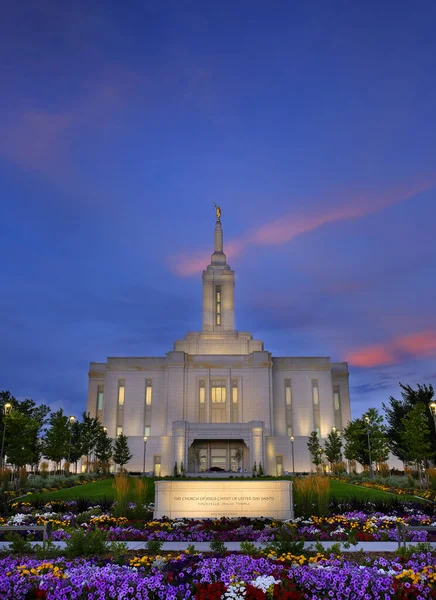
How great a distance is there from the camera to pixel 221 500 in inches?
658

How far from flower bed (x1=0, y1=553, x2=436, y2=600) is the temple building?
50.8 meters

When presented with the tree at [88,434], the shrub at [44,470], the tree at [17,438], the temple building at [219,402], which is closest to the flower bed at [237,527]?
the shrub at [44,470]

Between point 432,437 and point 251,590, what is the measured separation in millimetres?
40102

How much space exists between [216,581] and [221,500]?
938cm

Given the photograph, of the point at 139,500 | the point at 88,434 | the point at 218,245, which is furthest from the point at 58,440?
the point at 218,245

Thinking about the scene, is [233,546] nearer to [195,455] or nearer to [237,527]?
[237,527]

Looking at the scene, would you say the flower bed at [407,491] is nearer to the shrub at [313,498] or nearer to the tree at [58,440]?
the shrub at [313,498]

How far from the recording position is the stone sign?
16594mm

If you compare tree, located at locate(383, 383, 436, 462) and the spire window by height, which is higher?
the spire window

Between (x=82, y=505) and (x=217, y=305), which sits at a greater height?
(x=217, y=305)

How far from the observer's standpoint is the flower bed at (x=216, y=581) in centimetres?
720

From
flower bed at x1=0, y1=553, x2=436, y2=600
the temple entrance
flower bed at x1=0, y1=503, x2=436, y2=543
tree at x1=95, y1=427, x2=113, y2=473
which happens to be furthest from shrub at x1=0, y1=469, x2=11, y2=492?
the temple entrance

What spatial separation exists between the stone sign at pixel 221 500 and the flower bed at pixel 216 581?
8248mm

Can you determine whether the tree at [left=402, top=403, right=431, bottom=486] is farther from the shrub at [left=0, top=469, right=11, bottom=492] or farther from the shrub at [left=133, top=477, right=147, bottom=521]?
the shrub at [left=0, top=469, right=11, bottom=492]
